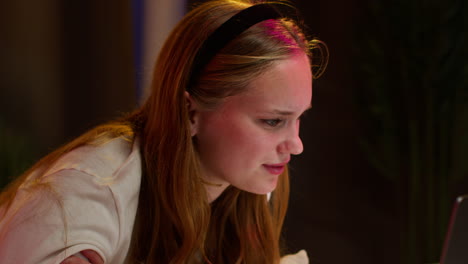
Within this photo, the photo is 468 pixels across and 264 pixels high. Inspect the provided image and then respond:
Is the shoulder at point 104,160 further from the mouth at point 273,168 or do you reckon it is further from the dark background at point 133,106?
the dark background at point 133,106

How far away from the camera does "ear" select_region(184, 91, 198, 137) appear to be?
47.1 inches

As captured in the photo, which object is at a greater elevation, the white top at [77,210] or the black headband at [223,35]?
the black headband at [223,35]

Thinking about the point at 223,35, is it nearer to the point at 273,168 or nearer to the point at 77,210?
the point at 273,168

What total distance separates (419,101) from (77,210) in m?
1.64

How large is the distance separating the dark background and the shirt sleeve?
1.08 metres

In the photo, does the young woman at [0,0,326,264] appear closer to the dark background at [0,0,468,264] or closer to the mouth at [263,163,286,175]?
the mouth at [263,163,286,175]

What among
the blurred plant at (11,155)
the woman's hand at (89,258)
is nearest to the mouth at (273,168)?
the woman's hand at (89,258)

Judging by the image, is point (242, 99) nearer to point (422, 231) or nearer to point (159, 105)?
point (159, 105)

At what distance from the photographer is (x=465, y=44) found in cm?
218

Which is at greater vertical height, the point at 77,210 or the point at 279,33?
the point at 279,33

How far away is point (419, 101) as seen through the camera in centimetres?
229

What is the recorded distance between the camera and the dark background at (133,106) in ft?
6.90

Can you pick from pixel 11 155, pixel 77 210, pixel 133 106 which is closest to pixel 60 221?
pixel 77 210

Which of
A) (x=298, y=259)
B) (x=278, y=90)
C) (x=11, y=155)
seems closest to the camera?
(x=278, y=90)
